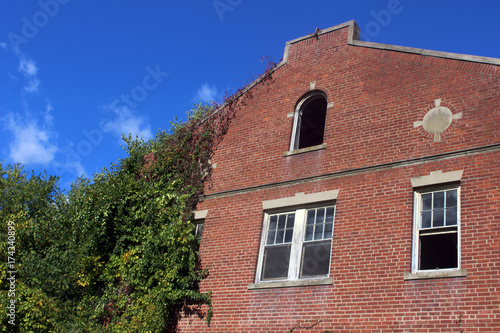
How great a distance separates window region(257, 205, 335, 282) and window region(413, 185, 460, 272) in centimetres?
192

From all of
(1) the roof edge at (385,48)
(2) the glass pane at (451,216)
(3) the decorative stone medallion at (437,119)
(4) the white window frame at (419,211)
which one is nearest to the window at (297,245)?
(4) the white window frame at (419,211)

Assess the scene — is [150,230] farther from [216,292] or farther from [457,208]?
[457,208]

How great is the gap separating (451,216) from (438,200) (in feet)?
1.52

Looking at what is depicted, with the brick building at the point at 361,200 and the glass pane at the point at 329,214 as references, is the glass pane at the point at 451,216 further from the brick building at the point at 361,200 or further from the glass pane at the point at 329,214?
the glass pane at the point at 329,214

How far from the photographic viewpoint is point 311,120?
15.9 metres

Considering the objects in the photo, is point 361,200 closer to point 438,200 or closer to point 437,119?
point 438,200

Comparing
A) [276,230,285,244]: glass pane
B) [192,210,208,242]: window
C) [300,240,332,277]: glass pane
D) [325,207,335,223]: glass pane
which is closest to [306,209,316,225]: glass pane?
[325,207,335,223]: glass pane

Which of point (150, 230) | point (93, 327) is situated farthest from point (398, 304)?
point (93, 327)

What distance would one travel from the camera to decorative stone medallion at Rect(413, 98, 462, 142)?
1131 cm

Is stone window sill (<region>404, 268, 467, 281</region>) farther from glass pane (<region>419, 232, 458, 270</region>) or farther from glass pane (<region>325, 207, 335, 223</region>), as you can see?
glass pane (<region>325, 207, 335, 223</region>)

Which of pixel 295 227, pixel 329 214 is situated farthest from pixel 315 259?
pixel 329 214

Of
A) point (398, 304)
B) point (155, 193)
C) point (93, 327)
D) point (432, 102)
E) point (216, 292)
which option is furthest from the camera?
point (155, 193)

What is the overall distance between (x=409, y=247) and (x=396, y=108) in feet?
11.1

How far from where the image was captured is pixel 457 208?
33.9ft
